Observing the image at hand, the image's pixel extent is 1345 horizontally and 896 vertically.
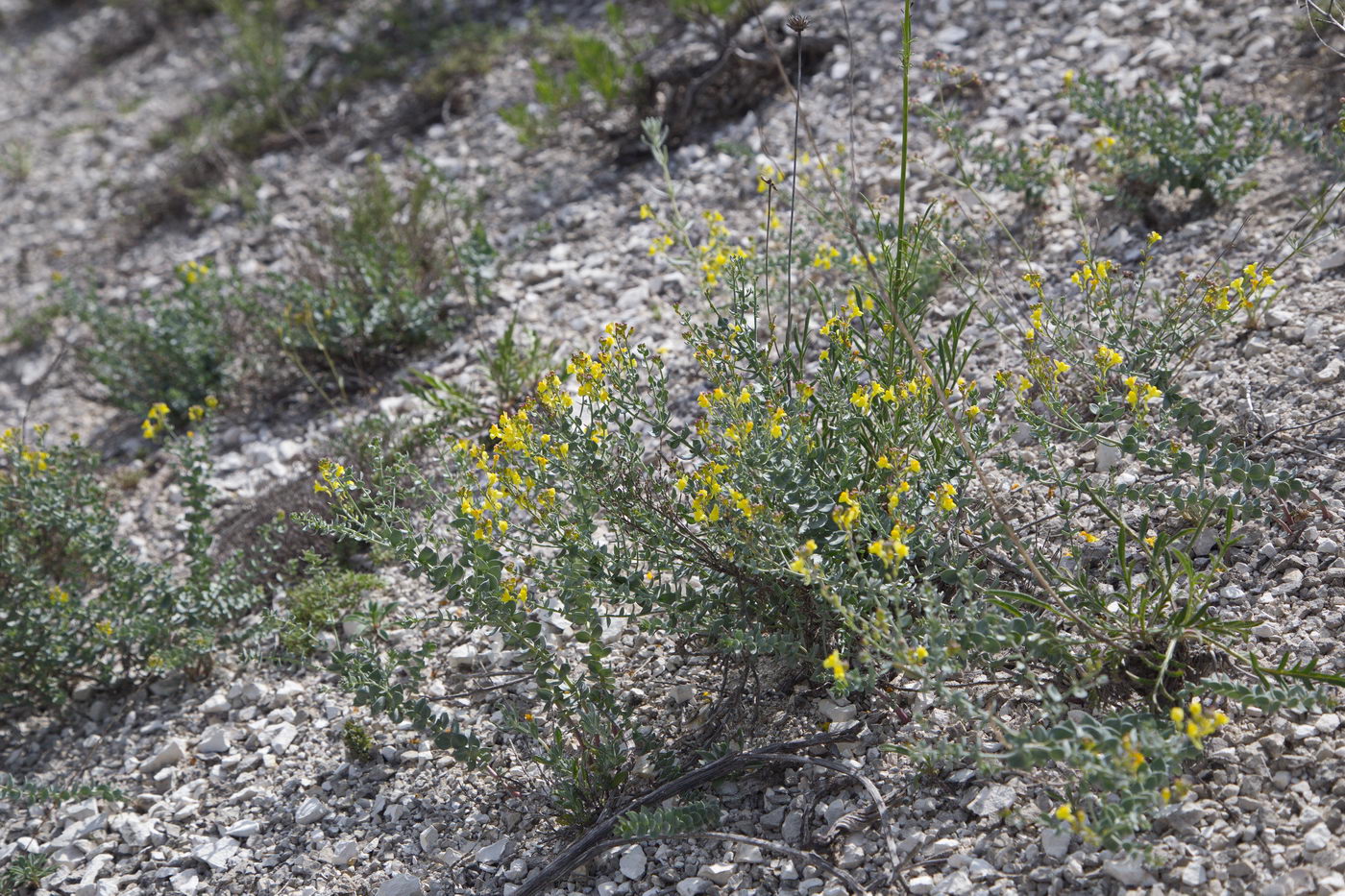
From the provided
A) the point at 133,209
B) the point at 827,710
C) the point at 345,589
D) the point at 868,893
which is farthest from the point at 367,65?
the point at 868,893

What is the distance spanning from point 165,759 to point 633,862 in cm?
164

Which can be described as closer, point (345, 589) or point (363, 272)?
point (345, 589)

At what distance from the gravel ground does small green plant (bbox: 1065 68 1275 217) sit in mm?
130

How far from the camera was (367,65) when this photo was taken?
7.11 meters

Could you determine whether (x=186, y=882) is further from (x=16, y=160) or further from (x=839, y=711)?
(x=16, y=160)

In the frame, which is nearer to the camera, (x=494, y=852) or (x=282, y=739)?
(x=494, y=852)

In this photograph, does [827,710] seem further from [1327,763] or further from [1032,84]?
[1032,84]

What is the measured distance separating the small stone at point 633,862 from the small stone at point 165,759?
5.14 feet

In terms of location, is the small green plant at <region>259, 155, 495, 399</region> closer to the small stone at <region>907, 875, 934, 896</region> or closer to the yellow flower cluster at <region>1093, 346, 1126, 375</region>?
the yellow flower cluster at <region>1093, 346, 1126, 375</region>

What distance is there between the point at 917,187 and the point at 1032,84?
81cm

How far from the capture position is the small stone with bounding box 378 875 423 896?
267cm

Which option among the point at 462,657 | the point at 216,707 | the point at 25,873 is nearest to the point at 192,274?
the point at 216,707

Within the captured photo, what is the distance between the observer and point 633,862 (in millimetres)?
2576

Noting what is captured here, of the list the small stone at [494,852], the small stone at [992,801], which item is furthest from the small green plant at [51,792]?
the small stone at [992,801]
